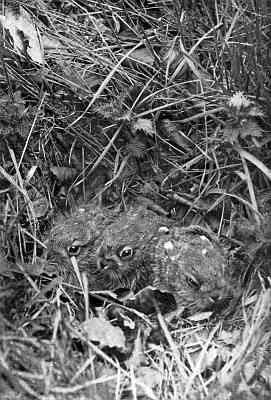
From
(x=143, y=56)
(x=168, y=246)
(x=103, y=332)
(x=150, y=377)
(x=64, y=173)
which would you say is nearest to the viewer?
(x=150, y=377)

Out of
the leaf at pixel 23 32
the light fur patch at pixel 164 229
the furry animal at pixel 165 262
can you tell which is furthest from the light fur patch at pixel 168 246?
the leaf at pixel 23 32

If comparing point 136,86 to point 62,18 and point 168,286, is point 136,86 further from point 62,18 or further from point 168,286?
point 168,286

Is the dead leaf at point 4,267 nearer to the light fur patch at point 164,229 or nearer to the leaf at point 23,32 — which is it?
the light fur patch at point 164,229

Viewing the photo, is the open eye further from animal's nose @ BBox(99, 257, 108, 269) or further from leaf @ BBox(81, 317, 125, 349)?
leaf @ BBox(81, 317, 125, 349)

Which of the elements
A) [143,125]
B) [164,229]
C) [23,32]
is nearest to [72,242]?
[164,229]

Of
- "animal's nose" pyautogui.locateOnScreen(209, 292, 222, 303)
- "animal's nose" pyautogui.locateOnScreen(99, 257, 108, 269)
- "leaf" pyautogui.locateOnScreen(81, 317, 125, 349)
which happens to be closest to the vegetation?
"leaf" pyautogui.locateOnScreen(81, 317, 125, 349)

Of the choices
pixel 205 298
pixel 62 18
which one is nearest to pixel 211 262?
pixel 205 298

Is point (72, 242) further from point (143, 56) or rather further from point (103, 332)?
point (143, 56)
